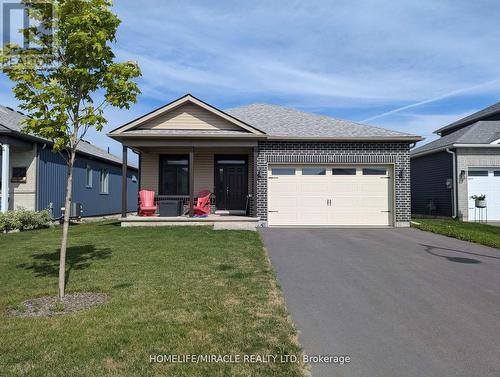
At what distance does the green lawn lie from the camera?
3.29 metres

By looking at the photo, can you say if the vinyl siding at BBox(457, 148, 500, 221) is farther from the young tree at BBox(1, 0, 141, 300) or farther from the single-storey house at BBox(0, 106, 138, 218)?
the single-storey house at BBox(0, 106, 138, 218)

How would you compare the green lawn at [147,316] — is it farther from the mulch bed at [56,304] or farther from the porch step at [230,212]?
the porch step at [230,212]

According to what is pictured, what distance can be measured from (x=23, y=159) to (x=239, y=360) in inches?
592

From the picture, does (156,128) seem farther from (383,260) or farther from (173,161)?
(383,260)

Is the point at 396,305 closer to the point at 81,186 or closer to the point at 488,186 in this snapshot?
the point at 488,186

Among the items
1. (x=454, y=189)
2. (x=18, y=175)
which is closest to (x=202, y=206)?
(x=18, y=175)

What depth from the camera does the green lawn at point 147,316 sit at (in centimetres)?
329

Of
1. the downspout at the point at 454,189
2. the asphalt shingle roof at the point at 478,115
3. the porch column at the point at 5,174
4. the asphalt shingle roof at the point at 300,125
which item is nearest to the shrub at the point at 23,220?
the porch column at the point at 5,174

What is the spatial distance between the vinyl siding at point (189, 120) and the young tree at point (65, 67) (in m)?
8.74

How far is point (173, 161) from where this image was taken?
51.6 ft

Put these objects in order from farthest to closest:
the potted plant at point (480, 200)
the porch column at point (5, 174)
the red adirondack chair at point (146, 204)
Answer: the potted plant at point (480, 200)
the red adirondack chair at point (146, 204)
the porch column at point (5, 174)

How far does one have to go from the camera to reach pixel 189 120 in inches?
570

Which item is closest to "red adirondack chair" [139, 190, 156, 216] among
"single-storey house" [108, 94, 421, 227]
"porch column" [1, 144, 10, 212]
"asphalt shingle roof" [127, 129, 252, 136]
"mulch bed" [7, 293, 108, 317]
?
"single-storey house" [108, 94, 421, 227]

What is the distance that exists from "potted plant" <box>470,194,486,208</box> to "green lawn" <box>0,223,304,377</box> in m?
12.1
